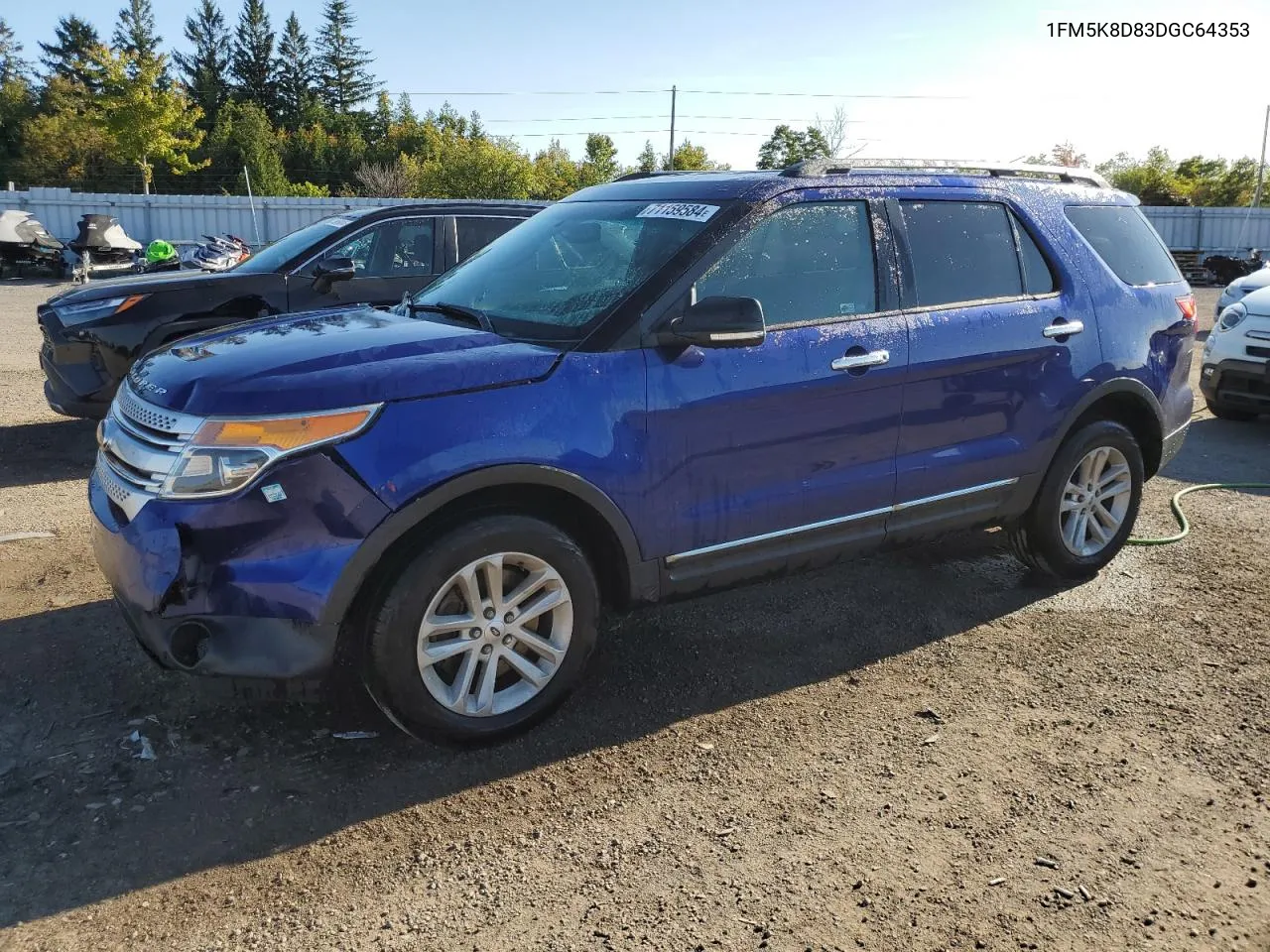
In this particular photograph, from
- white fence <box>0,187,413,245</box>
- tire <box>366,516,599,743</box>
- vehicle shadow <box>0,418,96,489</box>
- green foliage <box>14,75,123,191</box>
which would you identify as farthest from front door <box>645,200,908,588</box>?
green foliage <box>14,75,123,191</box>

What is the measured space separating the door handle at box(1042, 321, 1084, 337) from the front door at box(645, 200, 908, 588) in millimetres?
961

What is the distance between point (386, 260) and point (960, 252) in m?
4.81

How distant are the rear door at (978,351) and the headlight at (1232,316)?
499cm

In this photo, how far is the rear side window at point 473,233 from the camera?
7992mm

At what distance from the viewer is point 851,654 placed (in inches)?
171

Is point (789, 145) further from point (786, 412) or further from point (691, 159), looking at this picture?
point (786, 412)

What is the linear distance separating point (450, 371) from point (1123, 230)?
385 cm

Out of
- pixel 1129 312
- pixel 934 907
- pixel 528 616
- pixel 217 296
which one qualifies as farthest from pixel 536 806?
pixel 217 296

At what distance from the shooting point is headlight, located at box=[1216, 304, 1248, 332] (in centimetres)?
876

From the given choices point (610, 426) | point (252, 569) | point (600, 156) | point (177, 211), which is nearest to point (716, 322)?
point (610, 426)

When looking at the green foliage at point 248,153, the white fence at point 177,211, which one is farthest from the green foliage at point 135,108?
the white fence at point 177,211

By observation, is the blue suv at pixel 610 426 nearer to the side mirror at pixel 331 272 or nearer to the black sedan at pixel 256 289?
the side mirror at pixel 331 272

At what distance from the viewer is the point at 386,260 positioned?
308 inches

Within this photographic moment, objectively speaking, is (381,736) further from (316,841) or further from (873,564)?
(873,564)
